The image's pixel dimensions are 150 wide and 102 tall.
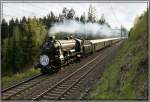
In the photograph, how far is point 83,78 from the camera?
20.9 meters

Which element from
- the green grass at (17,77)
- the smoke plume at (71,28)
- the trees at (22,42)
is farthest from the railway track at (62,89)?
the trees at (22,42)

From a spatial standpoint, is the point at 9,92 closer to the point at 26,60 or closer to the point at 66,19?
the point at 66,19

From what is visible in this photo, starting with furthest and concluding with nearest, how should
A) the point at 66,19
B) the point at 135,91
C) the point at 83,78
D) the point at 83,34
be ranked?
the point at 83,34 < the point at 66,19 < the point at 83,78 < the point at 135,91

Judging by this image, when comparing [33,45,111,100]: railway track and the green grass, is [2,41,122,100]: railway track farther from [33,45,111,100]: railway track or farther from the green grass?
the green grass

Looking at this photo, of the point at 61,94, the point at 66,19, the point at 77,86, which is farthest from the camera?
the point at 66,19

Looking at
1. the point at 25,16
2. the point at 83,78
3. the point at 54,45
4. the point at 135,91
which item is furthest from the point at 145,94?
the point at 25,16

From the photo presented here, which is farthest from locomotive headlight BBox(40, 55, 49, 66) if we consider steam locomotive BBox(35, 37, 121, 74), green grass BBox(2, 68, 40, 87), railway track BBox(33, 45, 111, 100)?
railway track BBox(33, 45, 111, 100)

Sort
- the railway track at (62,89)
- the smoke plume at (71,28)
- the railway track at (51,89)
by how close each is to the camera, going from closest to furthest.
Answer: the railway track at (62,89) < the railway track at (51,89) < the smoke plume at (71,28)

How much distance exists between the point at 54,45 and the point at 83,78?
4125mm

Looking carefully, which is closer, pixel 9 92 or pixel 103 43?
pixel 9 92

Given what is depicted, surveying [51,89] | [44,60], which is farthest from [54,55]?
[51,89]

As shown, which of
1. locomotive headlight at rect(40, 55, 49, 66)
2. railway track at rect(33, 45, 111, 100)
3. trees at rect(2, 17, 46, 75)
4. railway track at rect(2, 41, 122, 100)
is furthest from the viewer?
trees at rect(2, 17, 46, 75)

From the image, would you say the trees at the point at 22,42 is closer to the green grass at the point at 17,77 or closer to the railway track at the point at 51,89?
the green grass at the point at 17,77

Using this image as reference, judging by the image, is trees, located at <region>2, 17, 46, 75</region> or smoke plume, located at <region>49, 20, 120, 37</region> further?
trees, located at <region>2, 17, 46, 75</region>
